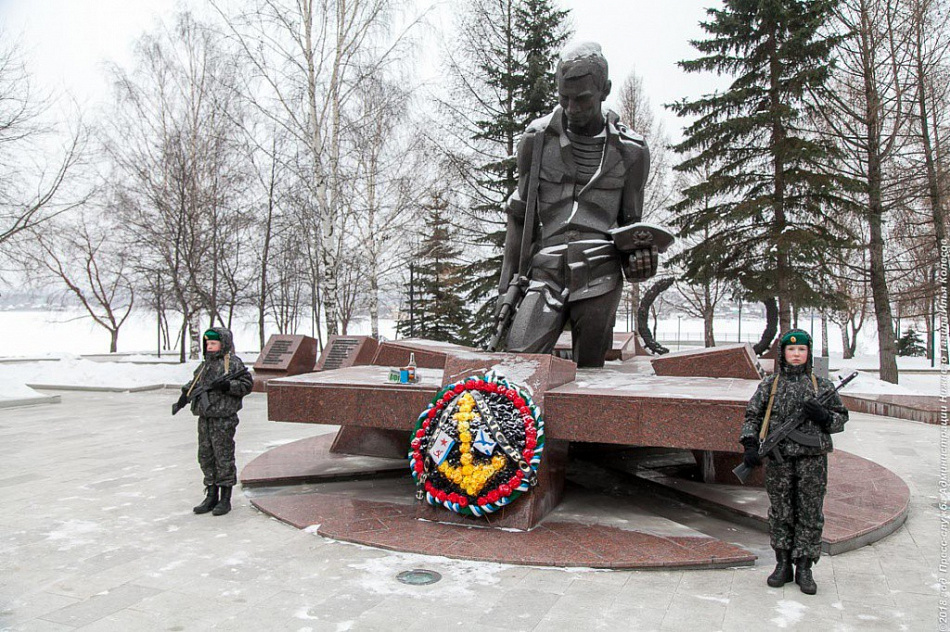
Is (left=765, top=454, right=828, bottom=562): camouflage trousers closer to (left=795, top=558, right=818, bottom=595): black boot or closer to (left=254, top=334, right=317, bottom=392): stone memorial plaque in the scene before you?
(left=795, top=558, right=818, bottom=595): black boot

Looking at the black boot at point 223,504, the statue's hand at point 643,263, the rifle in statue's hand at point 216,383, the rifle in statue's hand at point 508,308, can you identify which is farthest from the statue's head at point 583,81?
the black boot at point 223,504

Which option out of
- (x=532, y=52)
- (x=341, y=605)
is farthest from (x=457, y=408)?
(x=532, y=52)

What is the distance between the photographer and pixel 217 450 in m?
5.62

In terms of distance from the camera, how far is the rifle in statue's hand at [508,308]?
22.2 feet

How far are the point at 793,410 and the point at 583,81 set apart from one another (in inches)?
148

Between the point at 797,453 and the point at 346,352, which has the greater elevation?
the point at 346,352

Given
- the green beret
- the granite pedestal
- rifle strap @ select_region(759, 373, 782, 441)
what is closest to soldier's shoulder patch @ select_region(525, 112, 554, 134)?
the granite pedestal

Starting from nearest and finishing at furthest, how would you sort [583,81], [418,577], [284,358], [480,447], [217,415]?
[418,577], [480,447], [217,415], [583,81], [284,358]

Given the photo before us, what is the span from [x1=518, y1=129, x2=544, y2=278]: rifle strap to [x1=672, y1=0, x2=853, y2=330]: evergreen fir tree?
11452mm

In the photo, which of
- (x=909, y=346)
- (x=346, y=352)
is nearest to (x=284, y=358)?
(x=346, y=352)

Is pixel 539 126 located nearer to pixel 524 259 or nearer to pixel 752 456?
pixel 524 259

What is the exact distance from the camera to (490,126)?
18234mm

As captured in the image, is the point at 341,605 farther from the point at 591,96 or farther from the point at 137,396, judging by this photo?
the point at 137,396

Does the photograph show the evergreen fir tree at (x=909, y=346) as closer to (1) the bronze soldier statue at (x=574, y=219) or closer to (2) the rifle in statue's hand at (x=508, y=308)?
(1) the bronze soldier statue at (x=574, y=219)
